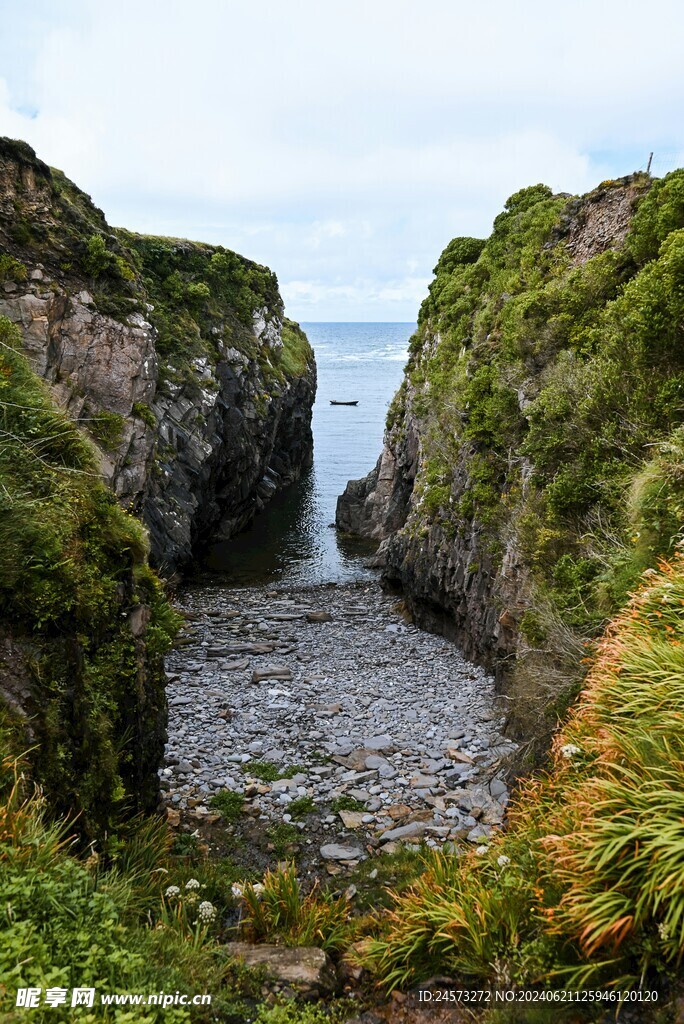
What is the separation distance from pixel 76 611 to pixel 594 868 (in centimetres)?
755

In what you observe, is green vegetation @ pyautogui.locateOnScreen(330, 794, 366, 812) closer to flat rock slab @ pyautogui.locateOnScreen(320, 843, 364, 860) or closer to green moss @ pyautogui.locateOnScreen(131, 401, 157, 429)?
flat rock slab @ pyautogui.locateOnScreen(320, 843, 364, 860)

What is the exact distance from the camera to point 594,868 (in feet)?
17.0

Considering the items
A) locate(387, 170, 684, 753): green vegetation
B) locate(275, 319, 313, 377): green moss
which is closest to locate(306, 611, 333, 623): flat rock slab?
locate(387, 170, 684, 753): green vegetation

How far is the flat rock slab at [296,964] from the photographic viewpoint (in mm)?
6938

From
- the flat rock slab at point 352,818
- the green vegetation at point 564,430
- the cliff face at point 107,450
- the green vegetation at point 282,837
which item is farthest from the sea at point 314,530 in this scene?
the green vegetation at point 282,837

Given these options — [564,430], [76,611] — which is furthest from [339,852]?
[564,430]

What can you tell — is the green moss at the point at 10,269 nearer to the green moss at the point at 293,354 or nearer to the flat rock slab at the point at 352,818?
the flat rock slab at the point at 352,818

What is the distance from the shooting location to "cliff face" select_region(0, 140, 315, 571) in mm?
21766

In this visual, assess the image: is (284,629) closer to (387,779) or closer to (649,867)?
(387,779)

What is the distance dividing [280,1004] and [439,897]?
2.00m

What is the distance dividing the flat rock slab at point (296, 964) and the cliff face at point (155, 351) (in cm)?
1165

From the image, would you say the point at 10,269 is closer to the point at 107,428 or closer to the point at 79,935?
the point at 107,428

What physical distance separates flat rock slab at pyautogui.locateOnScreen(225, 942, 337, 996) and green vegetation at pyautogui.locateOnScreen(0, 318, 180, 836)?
9.11 ft

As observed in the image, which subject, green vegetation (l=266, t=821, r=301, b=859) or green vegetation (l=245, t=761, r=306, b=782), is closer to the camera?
green vegetation (l=266, t=821, r=301, b=859)
